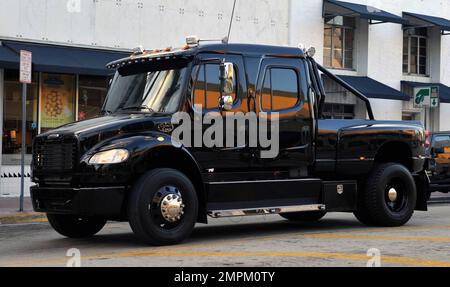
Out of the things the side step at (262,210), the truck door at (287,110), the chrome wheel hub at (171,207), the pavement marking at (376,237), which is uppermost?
the truck door at (287,110)

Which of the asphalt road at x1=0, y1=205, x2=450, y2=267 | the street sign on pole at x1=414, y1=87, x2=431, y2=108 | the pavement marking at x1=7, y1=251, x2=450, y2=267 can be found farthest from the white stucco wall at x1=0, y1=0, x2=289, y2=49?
the pavement marking at x1=7, y1=251, x2=450, y2=267

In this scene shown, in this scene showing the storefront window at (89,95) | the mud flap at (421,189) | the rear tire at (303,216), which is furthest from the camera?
the storefront window at (89,95)

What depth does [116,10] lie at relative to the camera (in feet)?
62.3

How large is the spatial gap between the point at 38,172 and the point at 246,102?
2.85 meters

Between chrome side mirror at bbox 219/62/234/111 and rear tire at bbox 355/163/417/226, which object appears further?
rear tire at bbox 355/163/417/226

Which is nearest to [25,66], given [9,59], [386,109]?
[9,59]

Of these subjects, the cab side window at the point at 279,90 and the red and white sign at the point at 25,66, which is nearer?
the cab side window at the point at 279,90

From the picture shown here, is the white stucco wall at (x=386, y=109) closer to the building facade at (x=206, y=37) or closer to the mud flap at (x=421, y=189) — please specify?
the building facade at (x=206, y=37)

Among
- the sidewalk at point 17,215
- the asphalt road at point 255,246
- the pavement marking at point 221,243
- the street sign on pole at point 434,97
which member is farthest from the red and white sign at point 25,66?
the street sign on pole at point 434,97

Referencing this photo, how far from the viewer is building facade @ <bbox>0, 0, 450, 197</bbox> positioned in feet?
58.1

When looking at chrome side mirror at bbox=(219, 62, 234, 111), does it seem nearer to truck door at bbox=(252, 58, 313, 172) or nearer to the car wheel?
truck door at bbox=(252, 58, 313, 172)

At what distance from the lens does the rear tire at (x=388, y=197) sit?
10.8m

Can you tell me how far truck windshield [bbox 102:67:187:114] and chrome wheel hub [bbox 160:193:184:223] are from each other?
114 cm

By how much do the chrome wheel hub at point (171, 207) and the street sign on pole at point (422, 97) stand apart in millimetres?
14300
